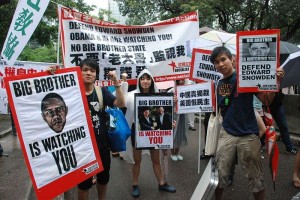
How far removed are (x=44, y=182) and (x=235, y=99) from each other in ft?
6.84

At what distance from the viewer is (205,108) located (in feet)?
15.9

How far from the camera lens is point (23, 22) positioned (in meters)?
3.94

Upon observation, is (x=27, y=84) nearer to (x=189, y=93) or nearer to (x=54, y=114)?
(x=54, y=114)

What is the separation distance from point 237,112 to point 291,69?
0.91 m

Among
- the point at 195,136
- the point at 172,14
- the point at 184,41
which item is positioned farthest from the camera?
the point at 172,14

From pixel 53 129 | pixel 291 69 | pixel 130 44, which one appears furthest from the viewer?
pixel 130 44

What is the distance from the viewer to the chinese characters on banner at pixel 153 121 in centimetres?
428

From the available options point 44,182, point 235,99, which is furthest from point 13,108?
point 235,99

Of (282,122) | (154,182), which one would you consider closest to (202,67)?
(154,182)

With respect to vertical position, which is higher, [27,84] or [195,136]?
[27,84]

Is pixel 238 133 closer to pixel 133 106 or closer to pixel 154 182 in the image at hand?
pixel 133 106

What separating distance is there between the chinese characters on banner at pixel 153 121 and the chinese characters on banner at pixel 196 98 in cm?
62

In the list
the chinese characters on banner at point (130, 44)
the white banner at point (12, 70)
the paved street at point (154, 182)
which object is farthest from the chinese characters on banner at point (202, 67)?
the white banner at point (12, 70)

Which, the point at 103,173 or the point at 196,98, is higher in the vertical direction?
the point at 196,98
